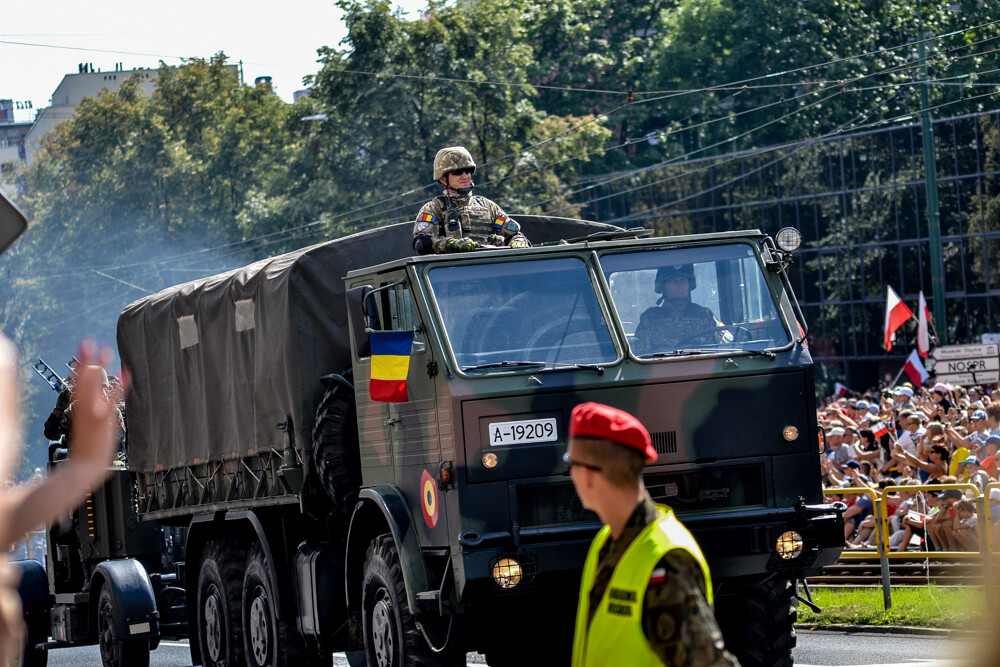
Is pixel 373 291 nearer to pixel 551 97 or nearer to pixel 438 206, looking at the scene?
pixel 438 206

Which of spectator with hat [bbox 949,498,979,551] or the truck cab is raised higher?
the truck cab

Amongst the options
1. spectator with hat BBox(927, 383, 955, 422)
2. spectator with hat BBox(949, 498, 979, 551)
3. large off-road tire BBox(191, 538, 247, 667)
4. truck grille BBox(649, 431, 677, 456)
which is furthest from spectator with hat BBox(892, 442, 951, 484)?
truck grille BBox(649, 431, 677, 456)

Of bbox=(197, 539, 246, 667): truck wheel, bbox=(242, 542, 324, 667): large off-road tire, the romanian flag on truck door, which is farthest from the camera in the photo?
bbox=(197, 539, 246, 667): truck wheel

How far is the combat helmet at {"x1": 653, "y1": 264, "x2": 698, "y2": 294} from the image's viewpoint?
31.6 ft

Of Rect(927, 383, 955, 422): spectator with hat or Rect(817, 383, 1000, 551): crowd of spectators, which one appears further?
Rect(927, 383, 955, 422): spectator with hat

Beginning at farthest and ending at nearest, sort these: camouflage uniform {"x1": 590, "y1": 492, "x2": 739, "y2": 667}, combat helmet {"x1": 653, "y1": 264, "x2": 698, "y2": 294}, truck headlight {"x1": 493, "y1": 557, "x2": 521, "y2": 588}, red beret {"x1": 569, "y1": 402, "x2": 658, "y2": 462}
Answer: combat helmet {"x1": 653, "y1": 264, "x2": 698, "y2": 294} → truck headlight {"x1": 493, "y1": 557, "x2": 521, "y2": 588} → red beret {"x1": 569, "y1": 402, "x2": 658, "y2": 462} → camouflage uniform {"x1": 590, "y1": 492, "x2": 739, "y2": 667}

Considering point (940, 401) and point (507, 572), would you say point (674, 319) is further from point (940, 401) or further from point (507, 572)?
point (940, 401)

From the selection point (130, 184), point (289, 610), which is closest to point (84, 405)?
point (289, 610)

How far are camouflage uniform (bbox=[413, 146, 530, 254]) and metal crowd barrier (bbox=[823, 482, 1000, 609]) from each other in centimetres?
453

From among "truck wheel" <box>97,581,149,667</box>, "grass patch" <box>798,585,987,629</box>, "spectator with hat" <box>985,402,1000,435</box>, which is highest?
"spectator with hat" <box>985,402,1000,435</box>

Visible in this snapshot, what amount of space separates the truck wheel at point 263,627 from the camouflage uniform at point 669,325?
346cm

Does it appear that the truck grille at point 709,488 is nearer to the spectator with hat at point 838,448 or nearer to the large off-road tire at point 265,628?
the large off-road tire at point 265,628

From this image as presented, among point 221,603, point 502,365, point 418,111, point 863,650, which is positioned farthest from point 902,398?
point 418,111

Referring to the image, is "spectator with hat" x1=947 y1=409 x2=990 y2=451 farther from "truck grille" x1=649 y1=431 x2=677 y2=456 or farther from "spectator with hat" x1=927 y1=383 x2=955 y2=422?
"truck grille" x1=649 y1=431 x2=677 y2=456
